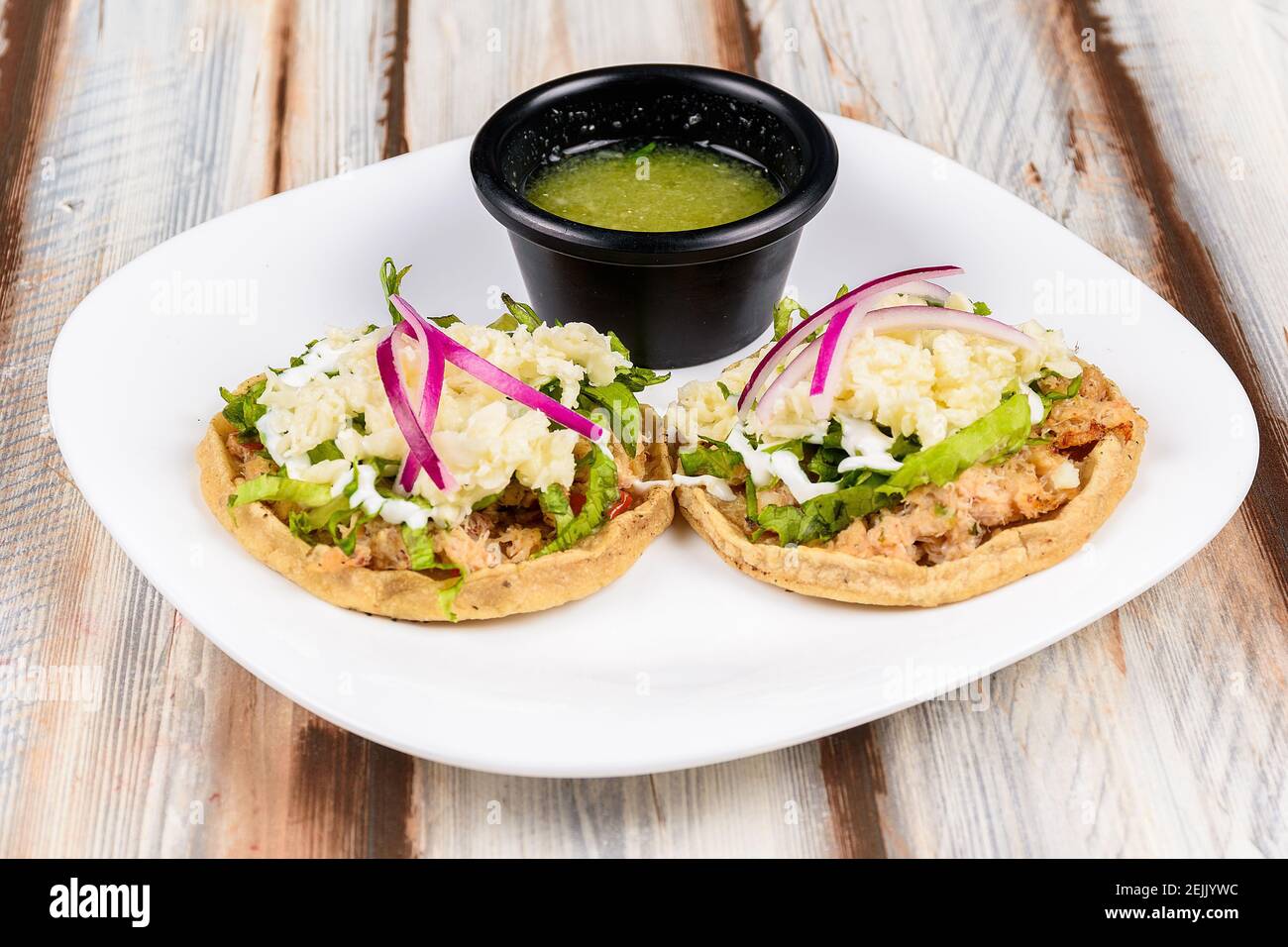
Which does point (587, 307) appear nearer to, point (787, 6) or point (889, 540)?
point (889, 540)

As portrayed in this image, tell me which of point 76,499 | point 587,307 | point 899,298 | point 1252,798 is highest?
point 899,298

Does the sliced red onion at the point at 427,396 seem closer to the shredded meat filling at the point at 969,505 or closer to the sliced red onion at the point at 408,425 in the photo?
the sliced red onion at the point at 408,425

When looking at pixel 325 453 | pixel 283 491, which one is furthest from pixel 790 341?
pixel 283 491

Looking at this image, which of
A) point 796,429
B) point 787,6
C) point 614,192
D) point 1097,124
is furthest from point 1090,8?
point 796,429

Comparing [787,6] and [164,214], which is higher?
[787,6]

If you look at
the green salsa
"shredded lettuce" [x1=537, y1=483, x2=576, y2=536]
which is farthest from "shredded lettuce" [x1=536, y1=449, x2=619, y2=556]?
the green salsa
